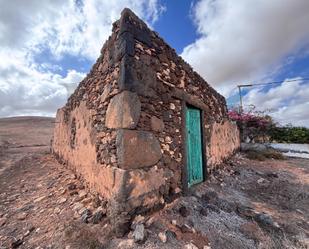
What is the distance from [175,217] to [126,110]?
1761 mm

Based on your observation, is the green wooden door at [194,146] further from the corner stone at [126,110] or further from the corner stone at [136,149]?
the corner stone at [126,110]

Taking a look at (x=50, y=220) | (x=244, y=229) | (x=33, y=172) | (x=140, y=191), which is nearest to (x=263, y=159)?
(x=244, y=229)

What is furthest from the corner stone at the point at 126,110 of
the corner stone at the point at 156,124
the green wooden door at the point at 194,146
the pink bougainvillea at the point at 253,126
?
the pink bougainvillea at the point at 253,126

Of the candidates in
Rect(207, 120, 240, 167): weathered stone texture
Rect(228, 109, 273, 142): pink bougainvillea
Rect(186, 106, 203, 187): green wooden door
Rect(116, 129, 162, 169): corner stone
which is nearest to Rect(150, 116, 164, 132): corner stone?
Rect(116, 129, 162, 169): corner stone

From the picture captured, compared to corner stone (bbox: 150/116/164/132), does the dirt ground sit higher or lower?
lower

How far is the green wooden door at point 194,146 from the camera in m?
4.19

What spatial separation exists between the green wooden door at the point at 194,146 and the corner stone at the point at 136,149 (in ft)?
4.41

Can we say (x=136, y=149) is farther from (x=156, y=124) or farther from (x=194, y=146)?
(x=194, y=146)

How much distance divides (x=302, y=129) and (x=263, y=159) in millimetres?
4717

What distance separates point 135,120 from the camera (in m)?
2.80

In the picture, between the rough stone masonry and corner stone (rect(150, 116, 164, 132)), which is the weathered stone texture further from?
corner stone (rect(150, 116, 164, 132))

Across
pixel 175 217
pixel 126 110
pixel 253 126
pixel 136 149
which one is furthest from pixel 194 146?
pixel 253 126

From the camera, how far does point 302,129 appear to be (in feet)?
34.2

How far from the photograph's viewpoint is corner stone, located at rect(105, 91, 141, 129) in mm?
2723
